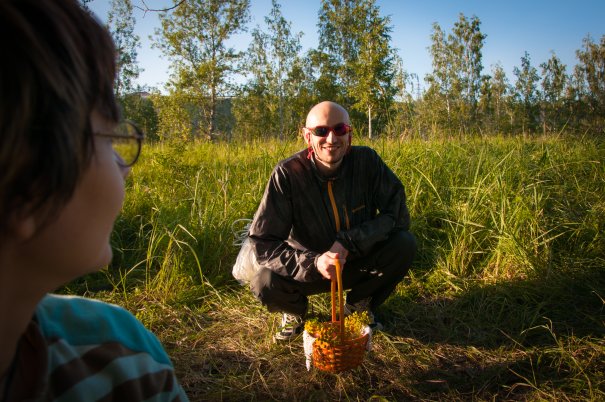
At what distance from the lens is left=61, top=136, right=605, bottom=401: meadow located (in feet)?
7.90

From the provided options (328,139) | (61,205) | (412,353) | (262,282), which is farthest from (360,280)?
(61,205)

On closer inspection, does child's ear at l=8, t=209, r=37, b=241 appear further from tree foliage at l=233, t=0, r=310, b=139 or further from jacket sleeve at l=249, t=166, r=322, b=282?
tree foliage at l=233, t=0, r=310, b=139

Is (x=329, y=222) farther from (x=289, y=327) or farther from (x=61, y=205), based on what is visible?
(x=61, y=205)

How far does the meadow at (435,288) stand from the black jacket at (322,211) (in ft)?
2.06

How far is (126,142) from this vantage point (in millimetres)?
635

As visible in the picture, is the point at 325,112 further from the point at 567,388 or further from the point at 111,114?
the point at 111,114

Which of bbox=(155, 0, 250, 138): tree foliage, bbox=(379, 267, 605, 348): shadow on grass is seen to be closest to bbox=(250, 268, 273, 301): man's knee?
bbox=(379, 267, 605, 348): shadow on grass

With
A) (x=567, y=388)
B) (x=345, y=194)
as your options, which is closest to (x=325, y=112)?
(x=345, y=194)

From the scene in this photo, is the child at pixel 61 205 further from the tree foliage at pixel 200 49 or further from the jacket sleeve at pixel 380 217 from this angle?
the tree foliage at pixel 200 49

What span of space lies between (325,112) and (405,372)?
1771 mm

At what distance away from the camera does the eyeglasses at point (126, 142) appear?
2.01 ft

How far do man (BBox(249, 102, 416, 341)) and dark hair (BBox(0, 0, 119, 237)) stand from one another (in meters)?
2.26

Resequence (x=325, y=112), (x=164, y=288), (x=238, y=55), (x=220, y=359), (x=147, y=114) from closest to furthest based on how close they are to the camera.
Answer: (x=220, y=359), (x=325, y=112), (x=164, y=288), (x=238, y=55), (x=147, y=114)

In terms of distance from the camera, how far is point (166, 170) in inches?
197
